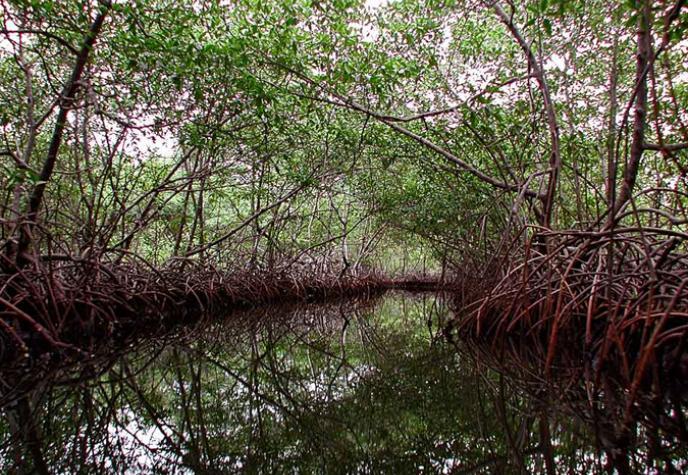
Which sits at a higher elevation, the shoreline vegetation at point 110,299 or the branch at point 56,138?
the branch at point 56,138

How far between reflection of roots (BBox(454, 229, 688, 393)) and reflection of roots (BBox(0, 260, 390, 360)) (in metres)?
2.91

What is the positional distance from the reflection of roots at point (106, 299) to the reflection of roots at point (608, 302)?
291cm

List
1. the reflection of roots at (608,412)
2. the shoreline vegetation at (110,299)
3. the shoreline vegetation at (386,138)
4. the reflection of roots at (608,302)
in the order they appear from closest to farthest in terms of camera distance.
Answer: the reflection of roots at (608,412), the reflection of roots at (608,302), the shoreline vegetation at (386,138), the shoreline vegetation at (110,299)

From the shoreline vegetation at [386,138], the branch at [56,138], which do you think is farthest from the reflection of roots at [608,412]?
the branch at [56,138]

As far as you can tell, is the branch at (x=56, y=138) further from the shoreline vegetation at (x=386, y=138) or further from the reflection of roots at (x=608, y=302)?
the reflection of roots at (x=608, y=302)

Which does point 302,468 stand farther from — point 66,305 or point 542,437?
point 66,305

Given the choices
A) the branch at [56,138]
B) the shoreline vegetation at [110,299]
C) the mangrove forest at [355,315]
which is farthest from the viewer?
the branch at [56,138]

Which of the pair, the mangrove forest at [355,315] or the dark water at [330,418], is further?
the mangrove forest at [355,315]

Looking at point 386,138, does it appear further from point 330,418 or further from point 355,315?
point 330,418

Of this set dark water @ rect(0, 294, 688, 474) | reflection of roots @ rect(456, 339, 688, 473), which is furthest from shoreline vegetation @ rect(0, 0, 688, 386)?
dark water @ rect(0, 294, 688, 474)

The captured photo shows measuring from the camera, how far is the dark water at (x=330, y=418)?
1.26 meters

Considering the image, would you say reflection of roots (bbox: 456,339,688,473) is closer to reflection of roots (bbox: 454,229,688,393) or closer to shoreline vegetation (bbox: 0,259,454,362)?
reflection of roots (bbox: 454,229,688,393)

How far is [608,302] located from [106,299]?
11.6 ft

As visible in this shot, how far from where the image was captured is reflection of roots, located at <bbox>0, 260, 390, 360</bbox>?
290 centimetres
